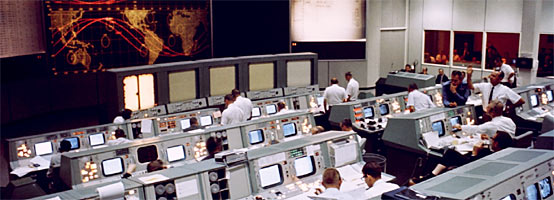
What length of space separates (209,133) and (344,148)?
1.69 meters

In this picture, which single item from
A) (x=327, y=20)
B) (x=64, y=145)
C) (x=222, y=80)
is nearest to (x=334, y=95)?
(x=222, y=80)

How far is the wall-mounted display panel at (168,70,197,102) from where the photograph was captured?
9.35 meters

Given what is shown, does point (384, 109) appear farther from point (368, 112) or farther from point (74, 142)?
point (74, 142)

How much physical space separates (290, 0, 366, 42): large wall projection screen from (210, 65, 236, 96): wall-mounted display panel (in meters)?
4.61

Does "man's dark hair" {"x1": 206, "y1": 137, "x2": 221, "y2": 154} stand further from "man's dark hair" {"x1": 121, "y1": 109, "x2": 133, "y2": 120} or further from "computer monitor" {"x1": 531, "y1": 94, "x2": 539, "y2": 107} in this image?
"computer monitor" {"x1": 531, "y1": 94, "x2": 539, "y2": 107}

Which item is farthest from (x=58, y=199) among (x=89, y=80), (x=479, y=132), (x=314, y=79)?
(x=89, y=80)

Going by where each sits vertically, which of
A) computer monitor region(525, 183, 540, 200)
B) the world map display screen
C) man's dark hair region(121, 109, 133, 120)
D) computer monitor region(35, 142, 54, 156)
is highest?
the world map display screen

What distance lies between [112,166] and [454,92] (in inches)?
190

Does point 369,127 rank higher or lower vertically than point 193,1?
lower

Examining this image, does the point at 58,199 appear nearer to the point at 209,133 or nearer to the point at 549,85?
the point at 209,133

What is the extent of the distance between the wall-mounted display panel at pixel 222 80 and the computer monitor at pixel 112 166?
14.3ft

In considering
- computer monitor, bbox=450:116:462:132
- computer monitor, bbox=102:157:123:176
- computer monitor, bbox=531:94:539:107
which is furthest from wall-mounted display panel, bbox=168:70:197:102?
computer monitor, bbox=531:94:539:107

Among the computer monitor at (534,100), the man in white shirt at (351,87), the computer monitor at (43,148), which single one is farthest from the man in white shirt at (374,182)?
the man in white shirt at (351,87)

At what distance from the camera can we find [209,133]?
21.3 feet
